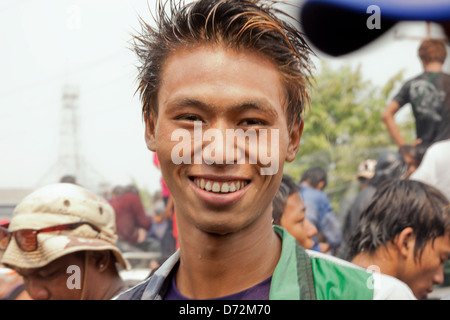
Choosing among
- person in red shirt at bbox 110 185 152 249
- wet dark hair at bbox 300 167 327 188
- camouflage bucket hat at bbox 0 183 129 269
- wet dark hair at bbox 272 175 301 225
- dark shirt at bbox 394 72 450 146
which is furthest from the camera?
wet dark hair at bbox 300 167 327 188

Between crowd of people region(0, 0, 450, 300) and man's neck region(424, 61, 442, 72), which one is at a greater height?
man's neck region(424, 61, 442, 72)

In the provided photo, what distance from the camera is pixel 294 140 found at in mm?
1591

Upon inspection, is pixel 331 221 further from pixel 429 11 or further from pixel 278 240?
pixel 278 240

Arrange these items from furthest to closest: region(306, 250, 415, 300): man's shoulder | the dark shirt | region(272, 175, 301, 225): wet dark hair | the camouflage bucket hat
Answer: the dark shirt < region(272, 175, 301, 225): wet dark hair < the camouflage bucket hat < region(306, 250, 415, 300): man's shoulder

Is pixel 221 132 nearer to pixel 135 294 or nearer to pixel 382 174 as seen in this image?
pixel 135 294

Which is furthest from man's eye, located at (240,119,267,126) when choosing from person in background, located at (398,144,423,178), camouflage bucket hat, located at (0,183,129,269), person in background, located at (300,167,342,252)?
person in background, located at (398,144,423,178)

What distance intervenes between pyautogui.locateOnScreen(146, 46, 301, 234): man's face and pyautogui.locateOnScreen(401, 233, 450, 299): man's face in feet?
4.27

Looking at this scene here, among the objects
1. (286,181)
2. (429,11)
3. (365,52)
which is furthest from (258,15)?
(365,52)

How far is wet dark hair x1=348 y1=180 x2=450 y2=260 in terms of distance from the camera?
8.24ft

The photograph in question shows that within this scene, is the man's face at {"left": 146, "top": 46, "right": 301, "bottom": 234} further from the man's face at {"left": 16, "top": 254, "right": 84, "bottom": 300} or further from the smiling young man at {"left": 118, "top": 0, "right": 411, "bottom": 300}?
the man's face at {"left": 16, "top": 254, "right": 84, "bottom": 300}

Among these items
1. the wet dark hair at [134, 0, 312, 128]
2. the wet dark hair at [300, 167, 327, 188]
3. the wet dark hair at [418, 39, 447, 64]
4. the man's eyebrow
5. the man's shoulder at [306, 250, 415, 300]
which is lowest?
the man's shoulder at [306, 250, 415, 300]
